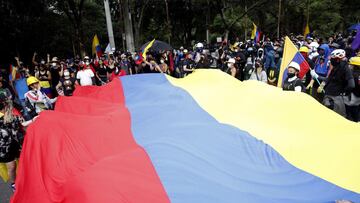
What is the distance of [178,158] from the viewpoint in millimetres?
3627

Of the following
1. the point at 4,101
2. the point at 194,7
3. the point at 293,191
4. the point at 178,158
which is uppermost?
the point at 194,7

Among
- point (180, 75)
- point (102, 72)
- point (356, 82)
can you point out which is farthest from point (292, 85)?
point (102, 72)

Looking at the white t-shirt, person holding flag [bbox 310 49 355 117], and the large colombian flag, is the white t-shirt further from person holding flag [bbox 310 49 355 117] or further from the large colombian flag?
person holding flag [bbox 310 49 355 117]

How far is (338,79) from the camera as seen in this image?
19.8ft

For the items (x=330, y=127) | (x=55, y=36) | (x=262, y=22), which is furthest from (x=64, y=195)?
(x=262, y=22)

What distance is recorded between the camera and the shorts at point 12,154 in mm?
4938

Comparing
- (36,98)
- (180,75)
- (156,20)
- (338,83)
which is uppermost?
(156,20)

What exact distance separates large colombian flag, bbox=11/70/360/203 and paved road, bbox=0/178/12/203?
Answer: 5.40ft

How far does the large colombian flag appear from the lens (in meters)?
3.15

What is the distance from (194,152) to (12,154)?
2906mm

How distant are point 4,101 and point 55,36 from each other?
2514cm

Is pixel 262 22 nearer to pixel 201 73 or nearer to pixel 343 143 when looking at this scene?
pixel 201 73

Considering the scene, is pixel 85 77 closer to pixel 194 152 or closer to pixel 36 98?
pixel 36 98

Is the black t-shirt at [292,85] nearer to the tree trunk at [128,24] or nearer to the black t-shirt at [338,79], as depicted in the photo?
the black t-shirt at [338,79]
